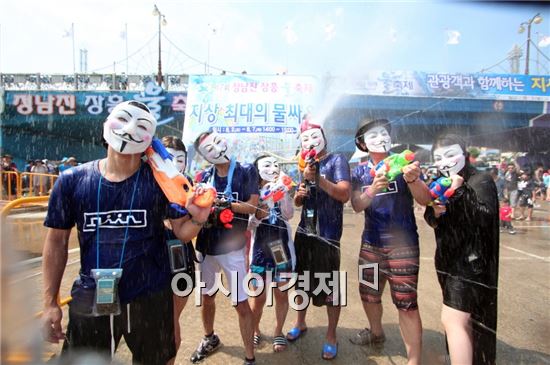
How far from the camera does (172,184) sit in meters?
1.77

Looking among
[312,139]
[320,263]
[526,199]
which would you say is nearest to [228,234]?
[320,263]

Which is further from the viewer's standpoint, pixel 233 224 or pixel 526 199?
pixel 526 199

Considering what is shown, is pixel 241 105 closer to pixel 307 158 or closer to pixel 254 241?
pixel 254 241

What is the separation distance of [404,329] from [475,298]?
1.97ft

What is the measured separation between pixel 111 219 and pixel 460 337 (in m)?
1.95

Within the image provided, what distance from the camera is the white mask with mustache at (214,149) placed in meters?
2.66

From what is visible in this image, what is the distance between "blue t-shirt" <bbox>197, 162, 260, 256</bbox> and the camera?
2631 millimetres

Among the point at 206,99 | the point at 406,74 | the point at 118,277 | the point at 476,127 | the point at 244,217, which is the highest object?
the point at 206,99

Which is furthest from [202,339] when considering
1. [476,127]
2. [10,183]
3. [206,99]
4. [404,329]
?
[10,183]

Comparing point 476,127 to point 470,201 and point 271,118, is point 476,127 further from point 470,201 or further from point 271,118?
point 271,118

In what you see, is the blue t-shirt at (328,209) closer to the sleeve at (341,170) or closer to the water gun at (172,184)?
the sleeve at (341,170)

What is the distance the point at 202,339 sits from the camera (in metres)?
2.91

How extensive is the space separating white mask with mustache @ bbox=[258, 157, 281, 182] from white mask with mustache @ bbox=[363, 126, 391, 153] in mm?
937

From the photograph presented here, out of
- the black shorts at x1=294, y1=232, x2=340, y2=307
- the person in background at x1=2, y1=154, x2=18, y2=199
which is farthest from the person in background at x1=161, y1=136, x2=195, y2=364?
the person in background at x1=2, y1=154, x2=18, y2=199
